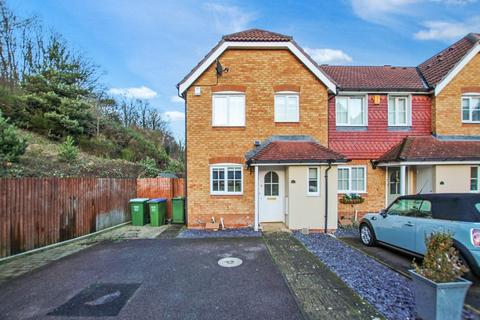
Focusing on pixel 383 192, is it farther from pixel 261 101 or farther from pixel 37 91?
pixel 37 91

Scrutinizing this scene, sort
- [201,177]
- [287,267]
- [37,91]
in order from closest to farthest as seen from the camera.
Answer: [287,267]
[201,177]
[37,91]

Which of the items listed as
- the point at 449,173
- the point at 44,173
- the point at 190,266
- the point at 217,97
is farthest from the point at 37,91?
the point at 449,173

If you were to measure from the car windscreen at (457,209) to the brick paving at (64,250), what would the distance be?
344 inches

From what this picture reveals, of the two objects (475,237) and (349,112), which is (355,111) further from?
(475,237)

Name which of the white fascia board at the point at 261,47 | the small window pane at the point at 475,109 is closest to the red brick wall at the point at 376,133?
the white fascia board at the point at 261,47

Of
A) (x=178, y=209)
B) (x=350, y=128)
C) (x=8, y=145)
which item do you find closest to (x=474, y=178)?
(x=350, y=128)

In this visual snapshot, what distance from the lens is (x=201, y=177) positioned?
10.8 m

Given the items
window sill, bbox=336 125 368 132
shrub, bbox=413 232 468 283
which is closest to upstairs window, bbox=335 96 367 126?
window sill, bbox=336 125 368 132

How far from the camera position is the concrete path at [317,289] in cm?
407

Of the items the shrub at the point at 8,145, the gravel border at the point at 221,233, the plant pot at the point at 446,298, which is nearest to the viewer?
the plant pot at the point at 446,298

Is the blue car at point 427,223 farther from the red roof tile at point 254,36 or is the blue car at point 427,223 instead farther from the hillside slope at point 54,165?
the hillside slope at point 54,165

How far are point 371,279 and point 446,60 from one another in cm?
1322

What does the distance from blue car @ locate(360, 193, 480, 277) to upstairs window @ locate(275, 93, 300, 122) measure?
5.19 meters

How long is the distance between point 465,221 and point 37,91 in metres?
23.3
